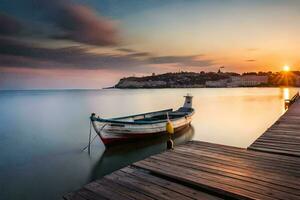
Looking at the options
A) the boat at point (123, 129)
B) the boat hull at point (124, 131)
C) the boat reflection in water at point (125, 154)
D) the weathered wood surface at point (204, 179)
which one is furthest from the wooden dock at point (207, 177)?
the boat hull at point (124, 131)

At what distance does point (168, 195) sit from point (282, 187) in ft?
7.06

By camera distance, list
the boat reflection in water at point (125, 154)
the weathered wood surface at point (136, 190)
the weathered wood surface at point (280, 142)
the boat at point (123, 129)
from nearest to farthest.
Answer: the weathered wood surface at point (136, 190) < the weathered wood surface at point (280, 142) < the boat reflection in water at point (125, 154) < the boat at point (123, 129)

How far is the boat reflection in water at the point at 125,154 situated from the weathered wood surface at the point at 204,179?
6003 millimetres

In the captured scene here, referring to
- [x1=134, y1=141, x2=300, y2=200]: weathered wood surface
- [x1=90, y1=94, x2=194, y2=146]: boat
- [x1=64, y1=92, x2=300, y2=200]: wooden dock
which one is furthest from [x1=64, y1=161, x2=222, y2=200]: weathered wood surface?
[x1=90, y1=94, x2=194, y2=146]: boat

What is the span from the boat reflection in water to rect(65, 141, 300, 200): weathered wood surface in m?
6.00

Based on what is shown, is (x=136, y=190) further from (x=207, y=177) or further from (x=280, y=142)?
(x=280, y=142)

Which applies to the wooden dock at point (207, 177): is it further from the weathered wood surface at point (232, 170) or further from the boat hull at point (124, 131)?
the boat hull at point (124, 131)

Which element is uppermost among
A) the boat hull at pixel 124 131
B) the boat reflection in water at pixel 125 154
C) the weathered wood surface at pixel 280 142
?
the weathered wood surface at pixel 280 142

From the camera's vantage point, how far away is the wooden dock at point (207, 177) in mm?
4285

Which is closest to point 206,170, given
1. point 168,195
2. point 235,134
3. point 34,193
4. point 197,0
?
point 168,195

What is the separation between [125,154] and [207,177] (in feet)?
30.0

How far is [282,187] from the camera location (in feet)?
14.5

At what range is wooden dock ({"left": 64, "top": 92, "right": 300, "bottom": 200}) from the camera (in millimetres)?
4285

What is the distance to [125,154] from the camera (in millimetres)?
13594
